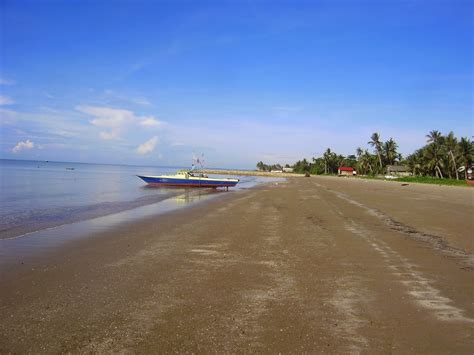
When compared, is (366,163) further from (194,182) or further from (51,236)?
(51,236)

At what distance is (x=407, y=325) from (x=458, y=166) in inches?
3167

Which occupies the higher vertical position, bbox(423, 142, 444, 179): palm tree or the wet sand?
bbox(423, 142, 444, 179): palm tree

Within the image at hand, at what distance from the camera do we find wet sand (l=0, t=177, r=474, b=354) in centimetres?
443

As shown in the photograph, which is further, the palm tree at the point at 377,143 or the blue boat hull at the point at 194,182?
the palm tree at the point at 377,143

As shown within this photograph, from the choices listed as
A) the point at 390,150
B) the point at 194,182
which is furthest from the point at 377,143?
the point at 194,182

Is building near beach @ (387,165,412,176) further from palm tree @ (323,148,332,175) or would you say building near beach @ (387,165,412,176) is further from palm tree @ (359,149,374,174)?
palm tree @ (323,148,332,175)

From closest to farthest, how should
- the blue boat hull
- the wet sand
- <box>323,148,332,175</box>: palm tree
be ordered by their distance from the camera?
the wet sand
the blue boat hull
<box>323,148,332,175</box>: palm tree

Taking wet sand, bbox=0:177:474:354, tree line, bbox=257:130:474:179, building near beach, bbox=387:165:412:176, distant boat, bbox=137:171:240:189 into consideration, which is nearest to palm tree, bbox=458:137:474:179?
tree line, bbox=257:130:474:179

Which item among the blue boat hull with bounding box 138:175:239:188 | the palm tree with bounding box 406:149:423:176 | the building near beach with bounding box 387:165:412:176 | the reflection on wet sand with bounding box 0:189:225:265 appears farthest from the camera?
the building near beach with bounding box 387:165:412:176

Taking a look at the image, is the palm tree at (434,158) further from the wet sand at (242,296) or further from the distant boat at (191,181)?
the wet sand at (242,296)

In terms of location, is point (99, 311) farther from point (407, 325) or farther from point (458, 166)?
point (458, 166)

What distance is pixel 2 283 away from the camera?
6633 mm

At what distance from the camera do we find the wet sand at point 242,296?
4434mm

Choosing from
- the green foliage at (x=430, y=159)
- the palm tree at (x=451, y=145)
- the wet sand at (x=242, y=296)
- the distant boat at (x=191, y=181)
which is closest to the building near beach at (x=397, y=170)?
the green foliage at (x=430, y=159)
